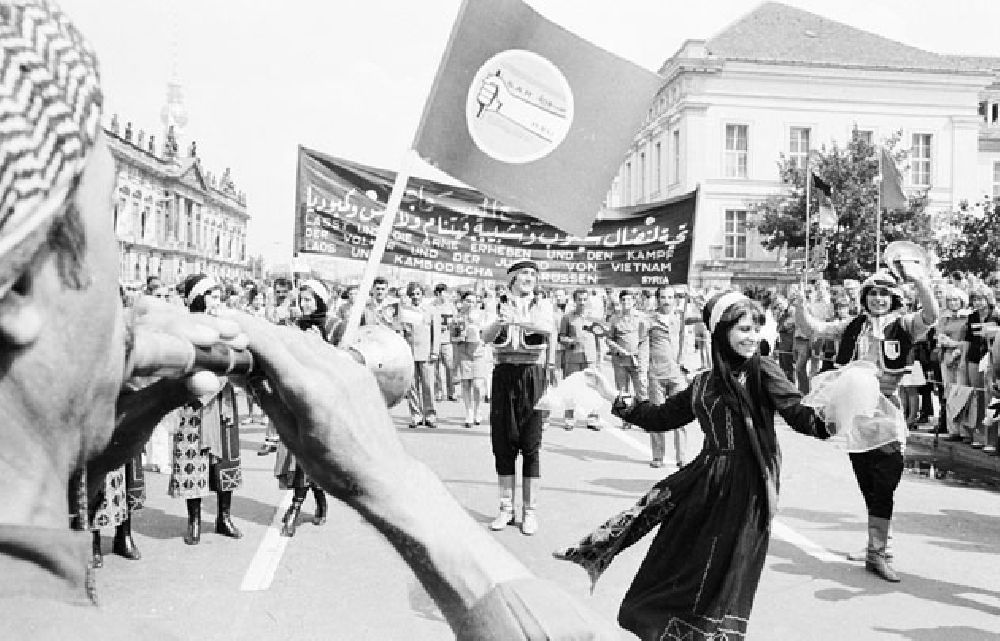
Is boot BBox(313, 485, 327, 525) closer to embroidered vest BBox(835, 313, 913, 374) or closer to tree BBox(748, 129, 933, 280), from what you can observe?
embroidered vest BBox(835, 313, 913, 374)

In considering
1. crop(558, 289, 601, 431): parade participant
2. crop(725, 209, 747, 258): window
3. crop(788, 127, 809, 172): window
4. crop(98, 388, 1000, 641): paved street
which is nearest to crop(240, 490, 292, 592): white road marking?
crop(98, 388, 1000, 641): paved street

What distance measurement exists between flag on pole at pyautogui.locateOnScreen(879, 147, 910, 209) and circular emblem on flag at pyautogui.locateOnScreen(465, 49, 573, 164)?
1723 cm

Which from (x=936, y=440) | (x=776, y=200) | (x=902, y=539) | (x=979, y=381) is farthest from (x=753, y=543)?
(x=776, y=200)

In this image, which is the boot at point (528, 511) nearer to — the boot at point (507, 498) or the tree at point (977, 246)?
the boot at point (507, 498)

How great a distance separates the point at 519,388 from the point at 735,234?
136 feet

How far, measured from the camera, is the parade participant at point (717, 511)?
11.2 ft

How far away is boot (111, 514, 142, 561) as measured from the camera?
19.1 feet

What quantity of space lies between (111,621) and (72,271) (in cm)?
26

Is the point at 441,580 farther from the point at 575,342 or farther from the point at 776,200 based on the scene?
the point at 776,200

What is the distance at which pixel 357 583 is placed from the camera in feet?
17.2

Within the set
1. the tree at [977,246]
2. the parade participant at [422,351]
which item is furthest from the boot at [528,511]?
the tree at [977,246]

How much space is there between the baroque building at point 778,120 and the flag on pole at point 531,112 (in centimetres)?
4313

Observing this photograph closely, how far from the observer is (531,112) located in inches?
95.1

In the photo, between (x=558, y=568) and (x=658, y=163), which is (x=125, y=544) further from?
(x=658, y=163)
